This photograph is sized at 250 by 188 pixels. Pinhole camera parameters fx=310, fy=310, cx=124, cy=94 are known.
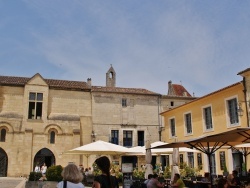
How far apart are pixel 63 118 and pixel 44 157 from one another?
4.23 meters

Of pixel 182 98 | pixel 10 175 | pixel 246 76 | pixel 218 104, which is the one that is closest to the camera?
→ pixel 246 76

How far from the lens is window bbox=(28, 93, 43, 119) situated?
3098 centimetres

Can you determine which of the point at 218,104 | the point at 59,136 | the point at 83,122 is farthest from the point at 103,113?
the point at 218,104

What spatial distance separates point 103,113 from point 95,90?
2.58 m

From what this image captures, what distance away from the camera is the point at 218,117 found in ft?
69.3

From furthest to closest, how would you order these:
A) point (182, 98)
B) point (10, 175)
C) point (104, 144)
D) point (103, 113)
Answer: point (182, 98), point (103, 113), point (10, 175), point (104, 144)

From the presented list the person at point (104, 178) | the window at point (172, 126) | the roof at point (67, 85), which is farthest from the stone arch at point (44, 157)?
the person at point (104, 178)

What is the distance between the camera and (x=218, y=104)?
69.3 feet

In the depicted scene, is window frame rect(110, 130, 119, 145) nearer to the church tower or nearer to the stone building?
the stone building

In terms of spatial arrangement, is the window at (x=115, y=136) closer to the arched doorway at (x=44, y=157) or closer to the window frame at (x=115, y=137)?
the window frame at (x=115, y=137)

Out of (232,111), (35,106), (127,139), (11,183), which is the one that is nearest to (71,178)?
(232,111)

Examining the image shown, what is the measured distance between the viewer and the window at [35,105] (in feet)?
102

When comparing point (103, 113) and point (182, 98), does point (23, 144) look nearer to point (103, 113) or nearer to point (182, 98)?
point (103, 113)

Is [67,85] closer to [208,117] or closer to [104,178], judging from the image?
[208,117]
